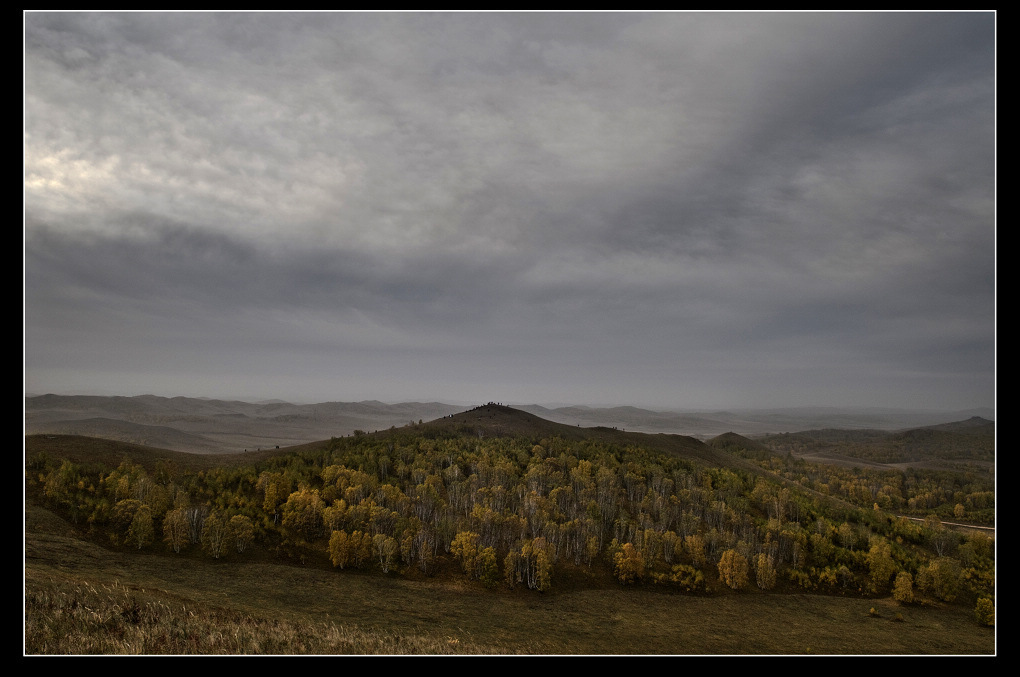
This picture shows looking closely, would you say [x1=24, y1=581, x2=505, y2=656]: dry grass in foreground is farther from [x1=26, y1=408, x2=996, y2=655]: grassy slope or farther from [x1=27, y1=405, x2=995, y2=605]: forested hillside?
[x1=27, y1=405, x2=995, y2=605]: forested hillside

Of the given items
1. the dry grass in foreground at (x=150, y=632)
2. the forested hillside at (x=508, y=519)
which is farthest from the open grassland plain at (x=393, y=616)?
the forested hillside at (x=508, y=519)

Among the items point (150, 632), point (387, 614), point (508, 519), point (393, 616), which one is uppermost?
point (150, 632)

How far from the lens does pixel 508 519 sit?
183ft

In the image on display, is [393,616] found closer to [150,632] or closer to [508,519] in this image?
[508,519]

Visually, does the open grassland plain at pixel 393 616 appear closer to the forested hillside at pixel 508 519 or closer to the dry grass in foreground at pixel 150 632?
the dry grass in foreground at pixel 150 632

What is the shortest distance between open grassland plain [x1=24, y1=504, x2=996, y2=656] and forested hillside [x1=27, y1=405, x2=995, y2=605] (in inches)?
95.8

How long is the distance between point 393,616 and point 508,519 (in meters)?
21.2

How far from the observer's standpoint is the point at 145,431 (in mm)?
130125

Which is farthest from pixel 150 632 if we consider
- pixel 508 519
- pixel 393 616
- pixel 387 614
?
pixel 508 519

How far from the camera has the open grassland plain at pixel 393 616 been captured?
18.5 m

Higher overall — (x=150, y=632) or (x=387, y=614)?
(x=150, y=632)
